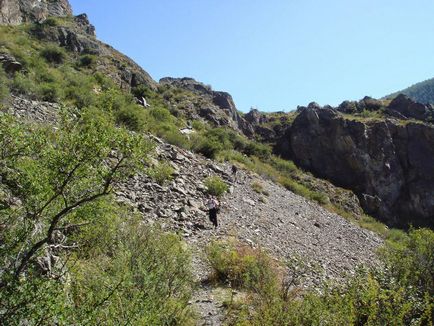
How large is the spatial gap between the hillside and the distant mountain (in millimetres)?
98152

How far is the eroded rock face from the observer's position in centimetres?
3938

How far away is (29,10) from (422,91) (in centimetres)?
12892

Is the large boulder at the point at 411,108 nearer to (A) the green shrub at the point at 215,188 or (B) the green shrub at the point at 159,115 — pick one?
(B) the green shrub at the point at 159,115

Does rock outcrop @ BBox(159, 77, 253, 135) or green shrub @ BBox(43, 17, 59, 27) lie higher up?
green shrub @ BBox(43, 17, 59, 27)

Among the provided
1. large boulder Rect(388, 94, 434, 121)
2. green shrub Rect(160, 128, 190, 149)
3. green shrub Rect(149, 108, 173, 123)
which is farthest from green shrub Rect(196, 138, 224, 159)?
large boulder Rect(388, 94, 434, 121)

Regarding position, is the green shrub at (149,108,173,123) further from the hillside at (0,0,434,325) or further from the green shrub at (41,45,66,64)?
the green shrub at (41,45,66,64)

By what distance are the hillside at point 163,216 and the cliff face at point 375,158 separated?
20 centimetres

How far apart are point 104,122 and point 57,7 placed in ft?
177

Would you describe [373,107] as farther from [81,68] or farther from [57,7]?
[57,7]

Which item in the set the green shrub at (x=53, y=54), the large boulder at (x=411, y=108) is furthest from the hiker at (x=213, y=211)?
the large boulder at (x=411, y=108)

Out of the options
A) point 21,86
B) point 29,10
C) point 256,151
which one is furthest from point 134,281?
point 29,10

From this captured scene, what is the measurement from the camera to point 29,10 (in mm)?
44406

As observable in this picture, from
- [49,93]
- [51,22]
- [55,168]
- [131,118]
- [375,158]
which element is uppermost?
[51,22]

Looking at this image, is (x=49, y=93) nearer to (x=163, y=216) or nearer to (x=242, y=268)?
(x=163, y=216)
